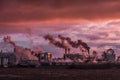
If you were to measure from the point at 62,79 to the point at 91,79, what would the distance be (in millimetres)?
7105

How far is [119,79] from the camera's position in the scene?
11331cm

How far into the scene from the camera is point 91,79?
113938 millimetres

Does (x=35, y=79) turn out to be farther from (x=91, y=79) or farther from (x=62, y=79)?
(x=91, y=79)

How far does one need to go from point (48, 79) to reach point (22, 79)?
605 cm

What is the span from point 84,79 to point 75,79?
2148mm

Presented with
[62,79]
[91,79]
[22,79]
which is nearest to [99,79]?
[91,79]

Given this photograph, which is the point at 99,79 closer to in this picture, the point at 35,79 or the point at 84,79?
the point at 84,79

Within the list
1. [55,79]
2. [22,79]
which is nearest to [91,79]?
[55,79]

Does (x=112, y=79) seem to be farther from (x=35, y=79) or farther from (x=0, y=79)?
(x=0, y=79)

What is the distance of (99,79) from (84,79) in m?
3.63

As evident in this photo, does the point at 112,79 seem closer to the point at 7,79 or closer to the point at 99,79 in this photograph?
the point at 99,79

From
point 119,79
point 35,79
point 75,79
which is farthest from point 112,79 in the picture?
point 35,79

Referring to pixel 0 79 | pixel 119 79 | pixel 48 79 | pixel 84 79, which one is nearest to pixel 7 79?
pixel 0 79

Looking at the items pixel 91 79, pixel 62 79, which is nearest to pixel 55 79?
pixel 62 79
